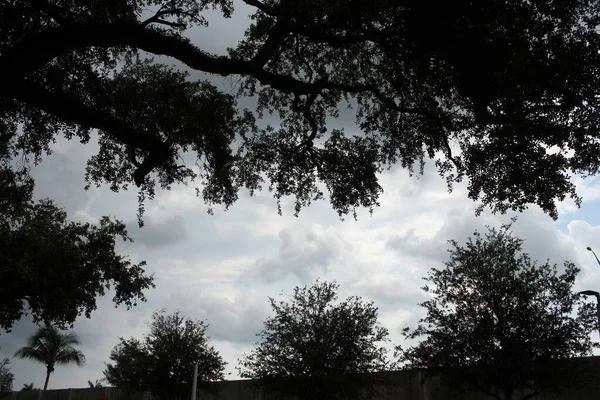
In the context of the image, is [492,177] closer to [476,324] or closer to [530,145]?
[530,145]

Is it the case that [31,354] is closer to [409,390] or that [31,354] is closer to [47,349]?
[47,349]

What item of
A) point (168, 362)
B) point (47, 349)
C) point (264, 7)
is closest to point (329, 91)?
point (264, 7)

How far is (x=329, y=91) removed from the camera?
619 inches

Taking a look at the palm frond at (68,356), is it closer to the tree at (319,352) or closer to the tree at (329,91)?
the tree at (319,352)

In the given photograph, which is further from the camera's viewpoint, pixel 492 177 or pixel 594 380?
pixel 594 380

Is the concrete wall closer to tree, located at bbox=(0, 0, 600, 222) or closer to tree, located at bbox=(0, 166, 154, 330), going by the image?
tree, located at bbox=(0, 166, 154, 330)

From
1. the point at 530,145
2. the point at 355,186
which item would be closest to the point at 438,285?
the point at 355,186

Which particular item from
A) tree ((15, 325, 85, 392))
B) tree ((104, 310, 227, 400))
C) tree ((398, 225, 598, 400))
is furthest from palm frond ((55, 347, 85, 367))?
tree ((398, 225, 598, 400))

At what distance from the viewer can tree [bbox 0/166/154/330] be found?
92.6ft

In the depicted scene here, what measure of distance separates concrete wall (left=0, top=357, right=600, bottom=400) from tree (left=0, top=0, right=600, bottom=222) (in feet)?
43.6

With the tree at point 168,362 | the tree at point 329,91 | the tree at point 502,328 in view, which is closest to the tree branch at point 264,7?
the tree at point 329,91

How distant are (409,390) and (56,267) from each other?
701 inches

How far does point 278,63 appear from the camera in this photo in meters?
15.3

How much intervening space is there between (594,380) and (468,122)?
15.4 meters
